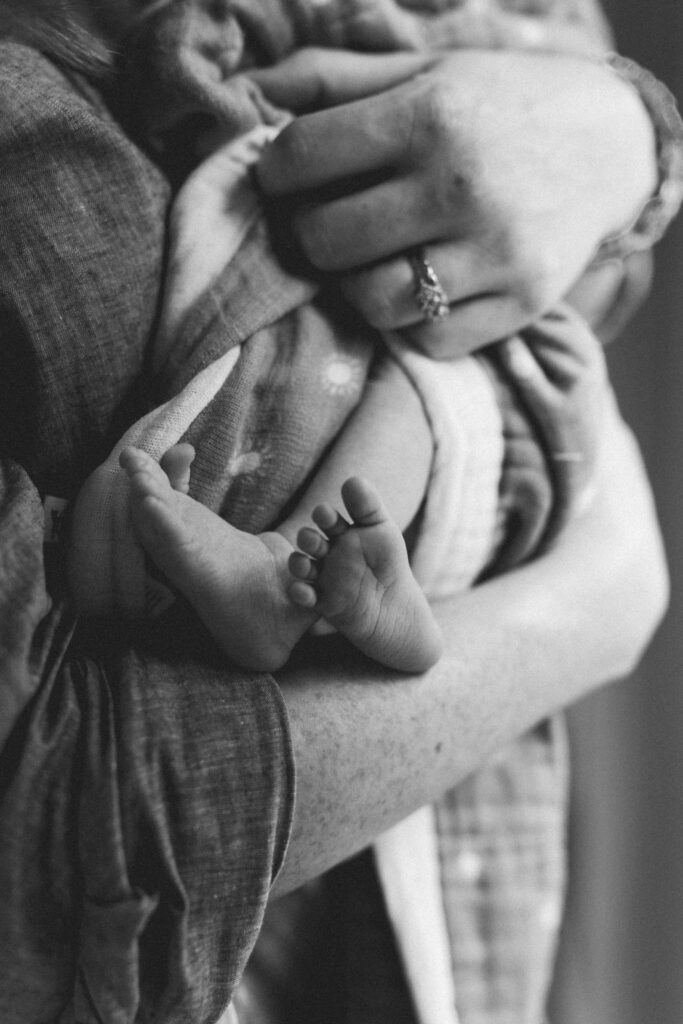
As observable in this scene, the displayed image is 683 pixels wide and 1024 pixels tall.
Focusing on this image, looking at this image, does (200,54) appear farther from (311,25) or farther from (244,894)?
(244,894)

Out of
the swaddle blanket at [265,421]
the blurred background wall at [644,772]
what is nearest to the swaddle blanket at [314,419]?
the swaddle blanket at [265,421]

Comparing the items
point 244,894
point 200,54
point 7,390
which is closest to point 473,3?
point 200,54

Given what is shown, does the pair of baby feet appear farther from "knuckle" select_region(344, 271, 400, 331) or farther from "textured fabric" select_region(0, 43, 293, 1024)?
"knuckle" select_region(344, 271, 400, 331)

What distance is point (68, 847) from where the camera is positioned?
0.39 m

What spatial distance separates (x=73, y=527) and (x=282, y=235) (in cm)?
25

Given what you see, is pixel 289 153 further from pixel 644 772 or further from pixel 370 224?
pixel 644 772

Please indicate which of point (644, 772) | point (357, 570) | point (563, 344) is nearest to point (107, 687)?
point (357, 570)

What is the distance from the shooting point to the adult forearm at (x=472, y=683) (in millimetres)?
469

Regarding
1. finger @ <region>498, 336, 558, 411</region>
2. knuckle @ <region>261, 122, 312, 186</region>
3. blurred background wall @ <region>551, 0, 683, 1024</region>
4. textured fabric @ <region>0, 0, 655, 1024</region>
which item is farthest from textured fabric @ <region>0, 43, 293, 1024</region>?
blurred background wall @ <region>551, 0, 683, 1024</region>

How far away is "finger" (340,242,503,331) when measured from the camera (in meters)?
0.55

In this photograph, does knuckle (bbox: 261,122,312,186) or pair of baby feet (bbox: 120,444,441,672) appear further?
knuckle (bbox: 261,122,312,186)

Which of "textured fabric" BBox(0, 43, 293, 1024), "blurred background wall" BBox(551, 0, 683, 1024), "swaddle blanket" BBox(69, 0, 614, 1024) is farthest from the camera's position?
"blurred background wall" BBox(551, 0, 683, 1024)

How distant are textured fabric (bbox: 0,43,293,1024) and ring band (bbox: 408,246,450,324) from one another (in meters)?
0.18

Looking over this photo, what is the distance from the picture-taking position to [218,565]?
0.43 metres
